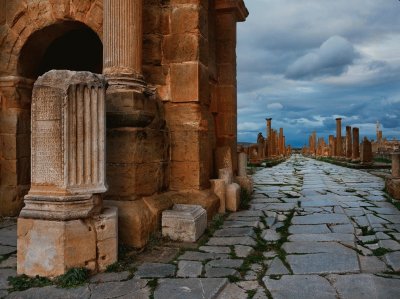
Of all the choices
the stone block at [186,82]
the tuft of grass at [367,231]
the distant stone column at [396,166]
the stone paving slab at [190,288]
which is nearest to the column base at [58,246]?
the stone paving slab at [190,288]

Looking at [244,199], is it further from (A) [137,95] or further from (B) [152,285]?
(B) [152,285]

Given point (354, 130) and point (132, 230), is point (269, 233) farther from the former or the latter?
point (354, 130)

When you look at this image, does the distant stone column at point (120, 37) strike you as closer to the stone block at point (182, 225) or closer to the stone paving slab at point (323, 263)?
the stone block at point (182, 225)

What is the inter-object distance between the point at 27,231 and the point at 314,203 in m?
5.28

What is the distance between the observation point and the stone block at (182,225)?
4.39 metres

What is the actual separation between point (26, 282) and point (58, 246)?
390 millimetres

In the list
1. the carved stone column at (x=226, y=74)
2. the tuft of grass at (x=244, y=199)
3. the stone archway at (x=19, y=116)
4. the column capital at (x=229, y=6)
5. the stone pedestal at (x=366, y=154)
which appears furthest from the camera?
the stone pedestal at (x=366, y=154)

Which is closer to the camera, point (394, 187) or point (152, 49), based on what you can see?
point (152, 49)

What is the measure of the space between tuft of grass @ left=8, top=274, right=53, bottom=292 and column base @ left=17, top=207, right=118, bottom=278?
0.05 meters

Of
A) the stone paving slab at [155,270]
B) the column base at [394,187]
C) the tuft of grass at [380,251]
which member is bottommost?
the stone paving slab at [155,270]

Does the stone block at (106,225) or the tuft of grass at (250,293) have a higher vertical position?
the stone block at (106,225)

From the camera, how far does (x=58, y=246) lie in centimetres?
320

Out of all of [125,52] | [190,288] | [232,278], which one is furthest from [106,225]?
[125,52]

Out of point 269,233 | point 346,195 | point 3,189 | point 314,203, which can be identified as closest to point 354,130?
point 346,195
